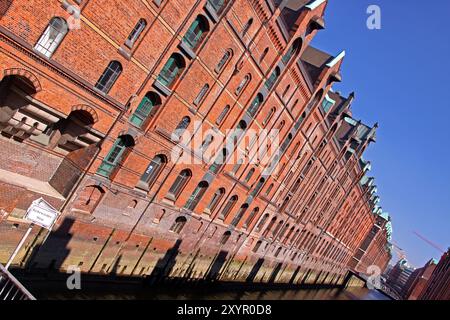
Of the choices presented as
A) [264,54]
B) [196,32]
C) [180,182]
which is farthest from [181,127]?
[264,54]

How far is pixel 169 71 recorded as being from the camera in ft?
64.8

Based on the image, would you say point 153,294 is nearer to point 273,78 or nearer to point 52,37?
point 52,37

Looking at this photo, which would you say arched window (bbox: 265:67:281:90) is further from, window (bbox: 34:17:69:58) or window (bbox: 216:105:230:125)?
window (bbox: 34:17:69:58)

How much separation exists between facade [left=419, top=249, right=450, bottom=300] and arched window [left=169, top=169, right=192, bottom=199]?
5906 centimetres

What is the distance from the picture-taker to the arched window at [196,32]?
19.5m

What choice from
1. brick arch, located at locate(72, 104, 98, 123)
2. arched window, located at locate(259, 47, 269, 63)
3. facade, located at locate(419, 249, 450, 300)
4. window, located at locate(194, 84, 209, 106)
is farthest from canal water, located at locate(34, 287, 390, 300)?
facade, located at locate(419, 249, 450, 300)

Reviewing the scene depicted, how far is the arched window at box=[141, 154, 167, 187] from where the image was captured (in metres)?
21.5

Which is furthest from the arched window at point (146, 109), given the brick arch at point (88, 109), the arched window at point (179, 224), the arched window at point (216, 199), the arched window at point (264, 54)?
the arched window at point (216, 199)

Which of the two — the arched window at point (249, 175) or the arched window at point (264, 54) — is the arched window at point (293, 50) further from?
the arched window at point (249, 175)

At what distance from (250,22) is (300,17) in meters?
5.80

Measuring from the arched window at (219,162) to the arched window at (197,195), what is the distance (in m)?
1.04

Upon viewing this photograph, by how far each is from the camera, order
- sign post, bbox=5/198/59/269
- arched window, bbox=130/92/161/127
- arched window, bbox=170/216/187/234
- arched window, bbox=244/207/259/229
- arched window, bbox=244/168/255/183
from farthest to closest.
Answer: arched window, bbox=244/207/259/229 < arched window, bbox=244/168/255/183 < arched window, bbox=170/216/187/234 < arched window, bbox=130/92/161/127 < sign post, bbox=5/198/59/269

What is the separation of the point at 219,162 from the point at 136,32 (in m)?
11.6
